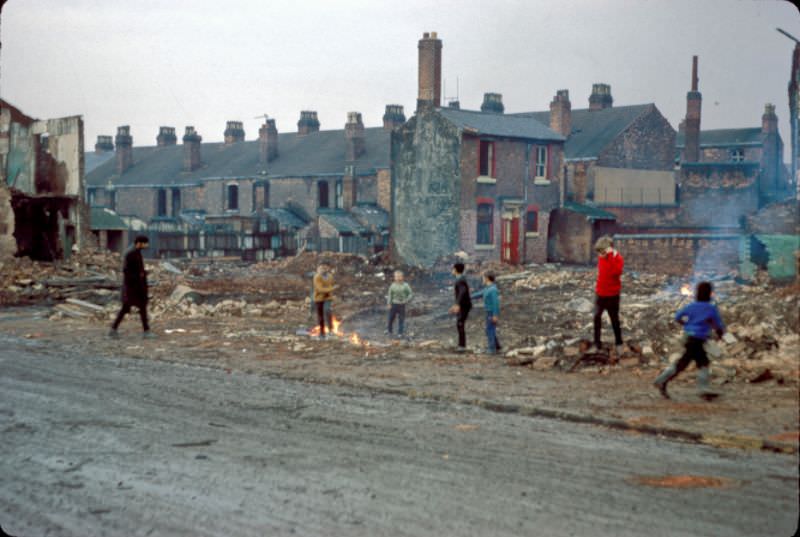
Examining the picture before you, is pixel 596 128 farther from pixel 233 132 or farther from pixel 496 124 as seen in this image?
pixel 233 132

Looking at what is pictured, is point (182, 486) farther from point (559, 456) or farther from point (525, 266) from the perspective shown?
point (525, 266)

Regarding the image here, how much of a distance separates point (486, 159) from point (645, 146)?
712 inches

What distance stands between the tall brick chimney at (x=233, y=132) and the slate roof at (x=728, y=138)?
3524 centimetres

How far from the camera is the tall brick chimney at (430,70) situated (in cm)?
4166

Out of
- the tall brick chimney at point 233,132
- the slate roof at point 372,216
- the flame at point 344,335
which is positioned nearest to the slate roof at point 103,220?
the slate roof at point 372,216

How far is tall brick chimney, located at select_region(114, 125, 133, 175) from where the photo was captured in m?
72.1

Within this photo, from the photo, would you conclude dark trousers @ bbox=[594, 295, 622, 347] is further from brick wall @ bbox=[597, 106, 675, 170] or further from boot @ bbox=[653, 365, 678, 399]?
brick wall @ bbox=[597, 106, 675, 170]

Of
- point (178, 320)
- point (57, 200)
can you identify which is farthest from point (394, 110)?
point (178, 320)

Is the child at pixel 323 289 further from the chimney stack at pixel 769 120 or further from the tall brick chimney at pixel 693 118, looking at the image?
the chimney stack at pixel 769 120

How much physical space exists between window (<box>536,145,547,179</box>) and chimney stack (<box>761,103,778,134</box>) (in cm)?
3715

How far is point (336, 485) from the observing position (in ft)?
22.8

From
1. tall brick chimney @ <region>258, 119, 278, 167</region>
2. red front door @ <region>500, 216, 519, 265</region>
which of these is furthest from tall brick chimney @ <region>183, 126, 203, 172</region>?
red front door @ <region>500, 216, 519, 265</region>

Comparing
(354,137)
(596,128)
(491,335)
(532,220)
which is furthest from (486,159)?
(491,335)

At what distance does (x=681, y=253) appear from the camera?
31922 mm
